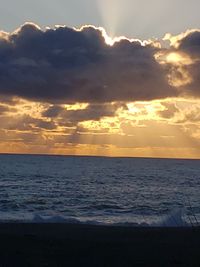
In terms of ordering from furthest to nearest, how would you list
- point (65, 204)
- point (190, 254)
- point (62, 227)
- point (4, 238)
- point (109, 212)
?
point (65, 204) → point (109, 212) → point (62, 227) → point (4, 238) → point (190, 254)

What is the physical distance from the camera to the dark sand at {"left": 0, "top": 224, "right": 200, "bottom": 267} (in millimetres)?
16562

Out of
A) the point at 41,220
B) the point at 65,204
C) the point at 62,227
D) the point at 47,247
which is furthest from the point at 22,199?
the point at 47,247

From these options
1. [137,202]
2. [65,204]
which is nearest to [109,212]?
[65,204]

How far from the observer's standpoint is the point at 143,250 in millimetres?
19234

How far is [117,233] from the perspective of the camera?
25.6 metres

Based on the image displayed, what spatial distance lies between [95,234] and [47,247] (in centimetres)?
590

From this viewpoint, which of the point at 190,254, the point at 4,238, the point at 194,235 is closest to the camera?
the point at 190,254

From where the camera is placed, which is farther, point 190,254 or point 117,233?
point 117,233

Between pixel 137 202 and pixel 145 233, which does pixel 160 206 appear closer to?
pixel 137 202

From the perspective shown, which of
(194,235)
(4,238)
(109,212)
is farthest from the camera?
(109,212)

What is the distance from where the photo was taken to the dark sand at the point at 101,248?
16562mm

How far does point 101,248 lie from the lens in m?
19.5

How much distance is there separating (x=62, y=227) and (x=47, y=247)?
9.61m

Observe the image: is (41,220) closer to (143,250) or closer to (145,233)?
(145,233)
